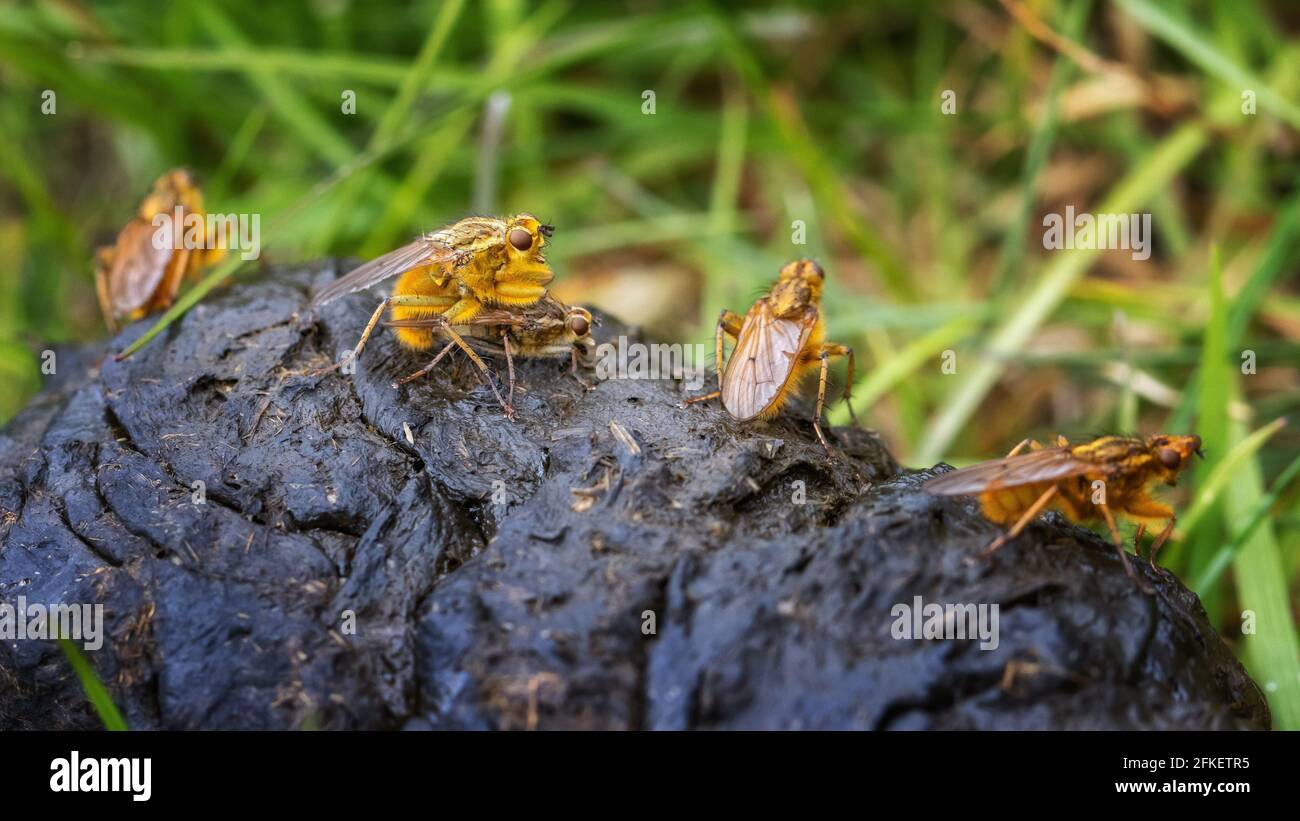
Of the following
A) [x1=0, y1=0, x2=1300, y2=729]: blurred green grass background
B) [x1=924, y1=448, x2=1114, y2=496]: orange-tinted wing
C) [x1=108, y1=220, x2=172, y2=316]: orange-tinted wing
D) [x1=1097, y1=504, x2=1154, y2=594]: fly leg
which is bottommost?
[x1=1097, y1=504, x2=1154, y2=594]: fly leg

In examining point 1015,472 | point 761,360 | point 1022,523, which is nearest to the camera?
point 1022,523

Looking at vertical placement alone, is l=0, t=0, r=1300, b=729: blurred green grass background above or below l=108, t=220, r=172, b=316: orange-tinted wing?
above

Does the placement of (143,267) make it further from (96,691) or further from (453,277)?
(96,691)

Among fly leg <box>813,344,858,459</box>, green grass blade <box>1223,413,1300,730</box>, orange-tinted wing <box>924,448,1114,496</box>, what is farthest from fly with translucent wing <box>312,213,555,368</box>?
green grass blade <box>1223,413,1300,730</box>

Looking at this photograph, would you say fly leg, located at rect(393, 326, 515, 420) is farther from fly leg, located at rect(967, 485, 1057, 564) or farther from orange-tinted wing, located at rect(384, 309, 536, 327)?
fly leg, located at rect(967, 485, 1057, 564)

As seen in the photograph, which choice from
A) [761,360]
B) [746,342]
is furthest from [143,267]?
[761,360]

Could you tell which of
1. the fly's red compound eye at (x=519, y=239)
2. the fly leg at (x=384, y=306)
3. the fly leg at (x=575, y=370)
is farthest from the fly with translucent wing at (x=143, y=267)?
the fly leg at (x=575, y=370)
